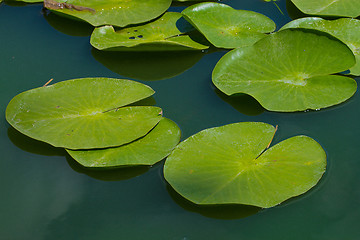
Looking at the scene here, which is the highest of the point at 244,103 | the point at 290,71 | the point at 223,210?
the point at 290,71

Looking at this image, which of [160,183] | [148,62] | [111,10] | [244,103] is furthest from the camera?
[111,10]

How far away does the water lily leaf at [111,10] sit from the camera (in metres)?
2.53

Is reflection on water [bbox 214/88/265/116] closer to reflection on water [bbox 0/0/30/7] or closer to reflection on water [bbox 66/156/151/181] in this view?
reflection on water [bbox 66/156/151/181]

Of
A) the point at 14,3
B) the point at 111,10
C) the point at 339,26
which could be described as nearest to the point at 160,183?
the point at 111,10

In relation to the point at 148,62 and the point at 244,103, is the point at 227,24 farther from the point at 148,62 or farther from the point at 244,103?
the point at 244,103

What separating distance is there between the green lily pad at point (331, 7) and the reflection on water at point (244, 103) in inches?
33.0

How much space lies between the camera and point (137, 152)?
1761 millimetres

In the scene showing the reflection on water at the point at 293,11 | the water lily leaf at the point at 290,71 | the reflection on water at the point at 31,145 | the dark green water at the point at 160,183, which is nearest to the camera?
the dark green water at the point at 160,183

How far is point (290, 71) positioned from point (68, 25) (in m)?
1.43

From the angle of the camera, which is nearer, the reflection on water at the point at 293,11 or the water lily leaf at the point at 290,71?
the water lily leaf at the point at 290,71

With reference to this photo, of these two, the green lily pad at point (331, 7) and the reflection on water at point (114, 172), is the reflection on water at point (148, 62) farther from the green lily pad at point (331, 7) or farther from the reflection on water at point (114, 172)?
the green lily pad at point (331, 7)

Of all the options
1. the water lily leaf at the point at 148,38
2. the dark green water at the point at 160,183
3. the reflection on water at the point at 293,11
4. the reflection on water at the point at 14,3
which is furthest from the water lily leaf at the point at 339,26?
the reflection on water at the point at 14,3

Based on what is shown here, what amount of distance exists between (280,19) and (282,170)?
1.28 meters

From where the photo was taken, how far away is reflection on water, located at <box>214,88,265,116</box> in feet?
6.61
